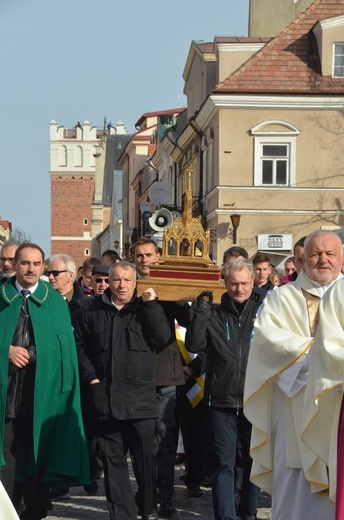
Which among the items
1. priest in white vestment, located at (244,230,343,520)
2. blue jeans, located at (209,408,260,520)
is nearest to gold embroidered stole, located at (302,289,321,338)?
priest in white vestment, located at (244,230,343,520)

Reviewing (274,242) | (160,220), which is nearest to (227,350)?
(160,220)

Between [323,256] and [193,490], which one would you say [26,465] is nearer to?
[193,490]

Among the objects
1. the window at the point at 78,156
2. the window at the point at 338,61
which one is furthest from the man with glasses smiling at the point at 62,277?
the window at the point at 78,156

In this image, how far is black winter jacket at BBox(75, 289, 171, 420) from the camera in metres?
8.59

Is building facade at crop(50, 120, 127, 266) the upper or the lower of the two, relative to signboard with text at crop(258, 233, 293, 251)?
upper

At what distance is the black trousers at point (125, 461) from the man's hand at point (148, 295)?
0.89 metres

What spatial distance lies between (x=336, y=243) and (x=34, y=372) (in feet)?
8.34

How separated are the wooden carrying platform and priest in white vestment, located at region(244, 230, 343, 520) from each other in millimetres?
1374

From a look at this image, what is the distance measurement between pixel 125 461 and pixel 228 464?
2.47ft

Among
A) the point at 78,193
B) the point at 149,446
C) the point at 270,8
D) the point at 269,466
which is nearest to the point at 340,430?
the point at 269,466

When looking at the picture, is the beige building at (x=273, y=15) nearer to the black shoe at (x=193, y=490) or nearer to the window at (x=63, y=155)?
the black shoe at (x=193, y=490)

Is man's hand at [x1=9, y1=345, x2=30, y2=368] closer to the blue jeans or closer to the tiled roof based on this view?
the blue jeans

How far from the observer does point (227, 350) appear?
29.1ft

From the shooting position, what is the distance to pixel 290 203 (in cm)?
3434
